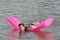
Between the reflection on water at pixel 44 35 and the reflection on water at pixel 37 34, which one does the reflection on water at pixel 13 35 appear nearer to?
the reflection on water at pixel 37 34

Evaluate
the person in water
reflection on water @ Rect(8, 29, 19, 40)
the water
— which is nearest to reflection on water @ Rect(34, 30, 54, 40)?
the water

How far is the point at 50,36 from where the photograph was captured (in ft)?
46.3

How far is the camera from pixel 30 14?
18547 mm

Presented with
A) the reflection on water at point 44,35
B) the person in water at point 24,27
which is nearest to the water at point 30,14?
the reflection on water at point 44,35

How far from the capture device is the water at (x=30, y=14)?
1421cm

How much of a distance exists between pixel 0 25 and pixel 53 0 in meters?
7.82

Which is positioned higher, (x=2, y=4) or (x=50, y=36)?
(x=2, y=4)

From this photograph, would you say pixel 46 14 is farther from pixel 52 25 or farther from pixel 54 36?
pixel 54 36

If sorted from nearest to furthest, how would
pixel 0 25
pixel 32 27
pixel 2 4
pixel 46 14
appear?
pixel 32 27
pixel 0 25
pixel 46 14
pixel 2 4

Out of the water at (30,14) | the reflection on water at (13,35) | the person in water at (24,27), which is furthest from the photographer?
the person in water at (24,27)

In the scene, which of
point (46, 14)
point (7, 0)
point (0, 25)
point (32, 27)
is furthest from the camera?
point (7, 0)

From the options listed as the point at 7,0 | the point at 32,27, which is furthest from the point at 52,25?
the point at 7,0

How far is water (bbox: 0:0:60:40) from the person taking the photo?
46.6 feet

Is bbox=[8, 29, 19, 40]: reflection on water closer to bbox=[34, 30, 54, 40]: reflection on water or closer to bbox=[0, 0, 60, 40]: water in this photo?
bbox=[0, 0, 60, 40]: water
